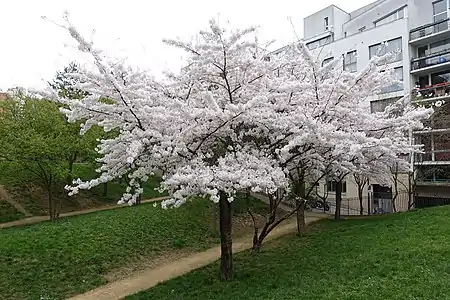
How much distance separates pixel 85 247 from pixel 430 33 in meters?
25.2

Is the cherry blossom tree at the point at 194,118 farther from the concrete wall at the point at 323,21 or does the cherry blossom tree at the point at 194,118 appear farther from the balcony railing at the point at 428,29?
the concrete wall at the point at 323,21

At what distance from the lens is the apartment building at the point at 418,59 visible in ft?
74.4

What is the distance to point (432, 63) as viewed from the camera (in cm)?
2572

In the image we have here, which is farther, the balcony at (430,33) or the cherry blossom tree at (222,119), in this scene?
the balcony at (430,33)

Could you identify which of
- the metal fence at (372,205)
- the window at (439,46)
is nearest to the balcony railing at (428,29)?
the window at (439,46)

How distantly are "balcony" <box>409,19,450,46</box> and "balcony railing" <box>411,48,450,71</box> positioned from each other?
1.03 meters

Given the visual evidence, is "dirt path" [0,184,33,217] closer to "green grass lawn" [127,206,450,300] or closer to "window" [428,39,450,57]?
"green grass lawn" [127,206,450,300]

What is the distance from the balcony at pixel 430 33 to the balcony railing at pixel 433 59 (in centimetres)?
103

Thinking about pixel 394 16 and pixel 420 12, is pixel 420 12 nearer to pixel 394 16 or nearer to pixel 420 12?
pixel 420 12

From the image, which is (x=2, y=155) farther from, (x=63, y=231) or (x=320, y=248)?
(x=320, y=248)

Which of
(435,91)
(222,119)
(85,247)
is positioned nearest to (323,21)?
(435,91)

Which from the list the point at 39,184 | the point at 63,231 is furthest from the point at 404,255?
the point at 39,184

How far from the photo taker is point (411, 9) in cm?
2797

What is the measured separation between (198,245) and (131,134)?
23.2ft
